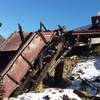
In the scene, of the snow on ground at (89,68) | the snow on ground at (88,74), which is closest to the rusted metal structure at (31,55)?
the snow on ground at (88,74)

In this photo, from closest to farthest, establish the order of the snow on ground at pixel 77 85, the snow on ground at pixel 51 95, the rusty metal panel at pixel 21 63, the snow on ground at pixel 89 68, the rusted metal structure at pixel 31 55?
the snow on ground at pixel 51 95
the snow on ground at pixel 77 85
the rusty metal panel at pixel 21 63
the rusted metal structure at pixel 31 55
the snow on ground at pixel 89 68

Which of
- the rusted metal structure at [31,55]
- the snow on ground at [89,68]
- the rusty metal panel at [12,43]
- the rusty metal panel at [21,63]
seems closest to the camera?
the rusty metal panel at [21,63]

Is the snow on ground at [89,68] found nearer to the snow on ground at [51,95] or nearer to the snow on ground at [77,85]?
the snow on ground at [77,85]

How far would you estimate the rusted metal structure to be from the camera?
11.5 meters

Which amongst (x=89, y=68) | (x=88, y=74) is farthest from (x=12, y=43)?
(x=89, y=68)

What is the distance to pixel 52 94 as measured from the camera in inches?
439

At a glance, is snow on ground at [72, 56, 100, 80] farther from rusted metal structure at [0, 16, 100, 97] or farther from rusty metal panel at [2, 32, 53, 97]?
rusty metal panel at [2, 32, 53, 97]

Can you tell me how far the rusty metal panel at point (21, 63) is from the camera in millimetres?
11250

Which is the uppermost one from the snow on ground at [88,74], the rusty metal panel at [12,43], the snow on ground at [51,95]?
the rusty metal panel at [12,43]

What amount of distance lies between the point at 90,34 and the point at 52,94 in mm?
4412

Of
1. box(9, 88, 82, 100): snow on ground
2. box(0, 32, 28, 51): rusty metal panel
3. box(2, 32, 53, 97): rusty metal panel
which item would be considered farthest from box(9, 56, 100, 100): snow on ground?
box(0, 32, 28, 51): rusty metal panel

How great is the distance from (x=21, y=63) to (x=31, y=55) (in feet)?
2.05

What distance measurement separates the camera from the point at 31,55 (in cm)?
1223

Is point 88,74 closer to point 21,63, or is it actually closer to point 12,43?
point 21,63
